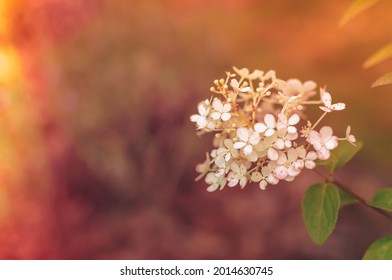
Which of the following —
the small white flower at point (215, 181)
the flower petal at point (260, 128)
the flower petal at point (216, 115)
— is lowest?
the small white flower at point (215, 181)

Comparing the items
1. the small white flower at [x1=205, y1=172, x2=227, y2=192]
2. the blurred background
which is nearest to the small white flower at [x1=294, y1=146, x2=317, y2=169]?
the small white flower at [x1=205, y1=172, x2=227, y2=192]

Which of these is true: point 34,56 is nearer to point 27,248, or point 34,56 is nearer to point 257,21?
point 27,248

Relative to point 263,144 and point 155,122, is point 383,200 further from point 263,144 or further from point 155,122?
point 155,122

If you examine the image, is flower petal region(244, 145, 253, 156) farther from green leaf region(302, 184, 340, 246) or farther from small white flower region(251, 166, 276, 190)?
green leaf region(302, 184, 340, 246)

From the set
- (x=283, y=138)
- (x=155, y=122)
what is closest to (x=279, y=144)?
(x=283, y=138)

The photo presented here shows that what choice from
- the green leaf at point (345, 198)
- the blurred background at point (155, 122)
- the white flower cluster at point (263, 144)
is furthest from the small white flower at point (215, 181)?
the blurred background at point (155, 122)

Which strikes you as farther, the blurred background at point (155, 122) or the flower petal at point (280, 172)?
the blurred background at point (155, 122)

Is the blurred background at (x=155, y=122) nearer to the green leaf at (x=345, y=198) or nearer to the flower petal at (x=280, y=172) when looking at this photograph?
the green leaf at (x=345, y=198)
